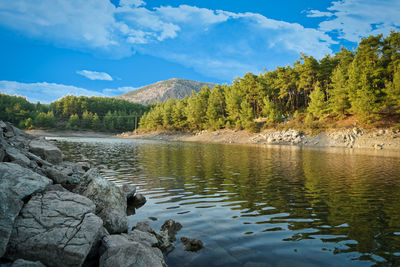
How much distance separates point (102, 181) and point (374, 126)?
58.6m

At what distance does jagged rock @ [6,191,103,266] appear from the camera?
187 inches

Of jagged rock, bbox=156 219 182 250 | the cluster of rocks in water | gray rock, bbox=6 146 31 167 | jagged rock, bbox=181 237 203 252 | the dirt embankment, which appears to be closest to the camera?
the cluster of rocks in water

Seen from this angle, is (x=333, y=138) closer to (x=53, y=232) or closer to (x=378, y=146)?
(x=378, y=146)

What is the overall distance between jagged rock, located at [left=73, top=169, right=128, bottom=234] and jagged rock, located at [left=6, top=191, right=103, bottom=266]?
1.15m

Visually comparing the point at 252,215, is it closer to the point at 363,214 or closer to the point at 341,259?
the point at 341,259

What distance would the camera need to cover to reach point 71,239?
16.3 feet

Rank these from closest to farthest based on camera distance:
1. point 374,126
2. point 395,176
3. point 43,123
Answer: point 395,176 < point 374,126 < point 43,123

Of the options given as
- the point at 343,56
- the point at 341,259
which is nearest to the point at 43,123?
the point at 343,56

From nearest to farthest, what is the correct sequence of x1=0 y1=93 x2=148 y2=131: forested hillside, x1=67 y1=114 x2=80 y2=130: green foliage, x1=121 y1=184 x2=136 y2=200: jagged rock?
x1=121 y1=184 x2=136 y2=200: jagged rock
x1=0 y1=93 x2=148 y2=131: forested hillside
x1=67 y1=114 x2=80 y2=130: green foliage

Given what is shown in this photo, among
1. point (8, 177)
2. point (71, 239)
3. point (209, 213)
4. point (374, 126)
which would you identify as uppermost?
point (374, 126)

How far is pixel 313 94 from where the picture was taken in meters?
63.5

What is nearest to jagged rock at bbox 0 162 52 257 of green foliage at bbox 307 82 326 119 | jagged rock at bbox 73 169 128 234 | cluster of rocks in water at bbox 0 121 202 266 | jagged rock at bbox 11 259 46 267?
cluster of rocks in water at bbox 0 121 202 266

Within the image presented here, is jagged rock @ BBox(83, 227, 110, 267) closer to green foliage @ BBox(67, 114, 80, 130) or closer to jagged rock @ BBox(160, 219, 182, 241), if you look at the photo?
jagged rock @ BBox(160, 219, 182, 241)

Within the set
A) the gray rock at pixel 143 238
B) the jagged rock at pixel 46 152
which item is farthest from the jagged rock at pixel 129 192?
the jagged rock at pixel 46 152
